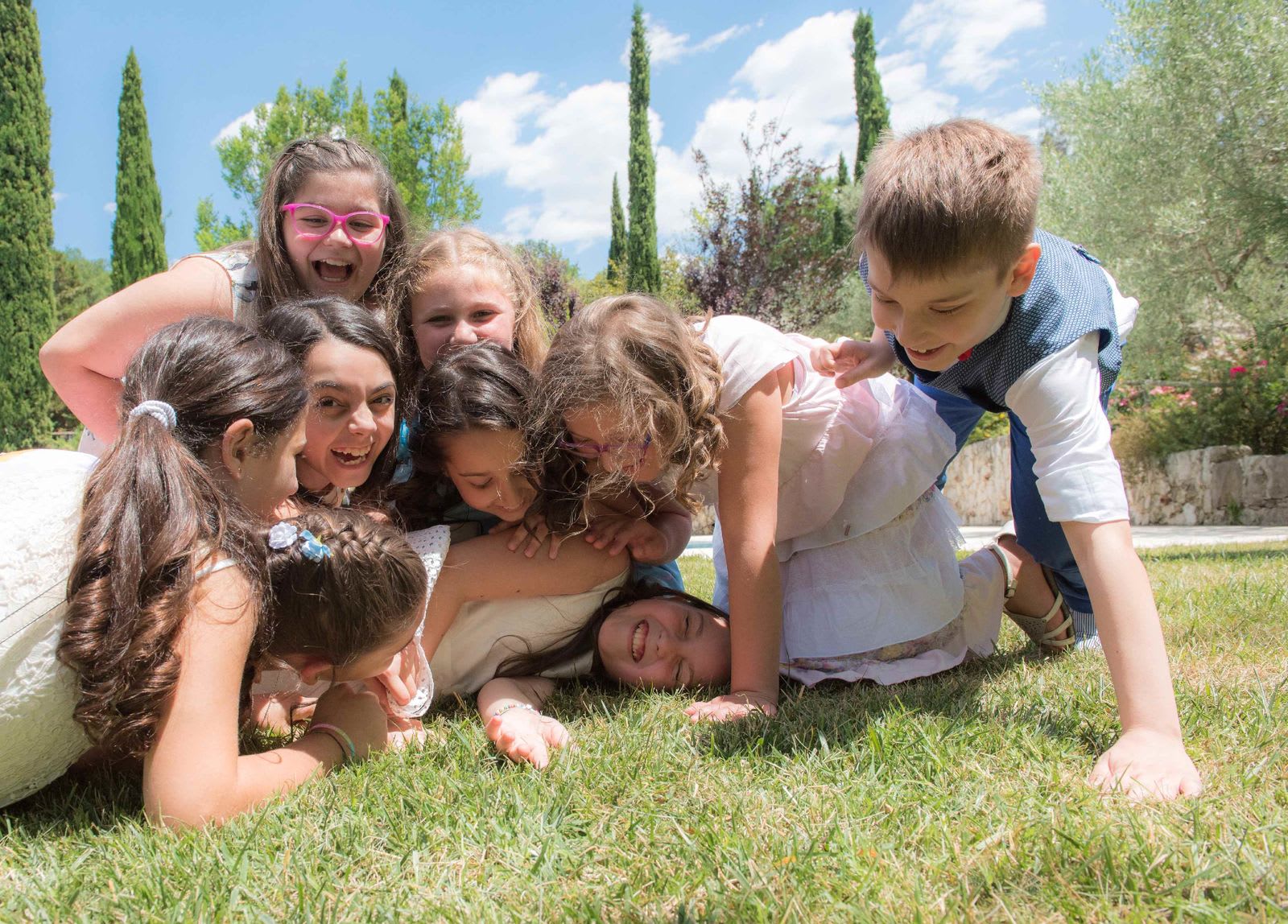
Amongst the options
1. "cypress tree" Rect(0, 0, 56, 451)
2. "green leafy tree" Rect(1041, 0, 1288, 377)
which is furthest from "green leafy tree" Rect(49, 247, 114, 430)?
"green leafy tree" Rect(1041, 0, 1288, 377)

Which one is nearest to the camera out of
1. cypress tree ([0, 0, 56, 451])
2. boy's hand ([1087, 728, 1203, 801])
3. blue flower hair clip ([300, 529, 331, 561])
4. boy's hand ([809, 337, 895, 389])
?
boy's hand ([1087, 728, 1203, 801])

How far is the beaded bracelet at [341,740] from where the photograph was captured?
232cm

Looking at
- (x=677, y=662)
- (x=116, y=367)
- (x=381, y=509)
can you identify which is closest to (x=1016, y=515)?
(x=677, y=662)

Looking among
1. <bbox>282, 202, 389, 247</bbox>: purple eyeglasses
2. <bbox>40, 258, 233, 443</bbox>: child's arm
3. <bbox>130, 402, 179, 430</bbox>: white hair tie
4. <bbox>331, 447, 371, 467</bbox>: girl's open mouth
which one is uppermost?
<bbox>282, 202, 389, 247</bbox>: purple eyeglasses

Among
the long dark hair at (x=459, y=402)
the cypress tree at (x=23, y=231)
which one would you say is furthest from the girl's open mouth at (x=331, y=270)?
the cypress tree at (x=23, y=231)

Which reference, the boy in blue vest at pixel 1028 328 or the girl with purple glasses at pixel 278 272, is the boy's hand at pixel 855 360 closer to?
the boy in blue vest at pixel 1028 328

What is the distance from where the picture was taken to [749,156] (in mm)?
18391

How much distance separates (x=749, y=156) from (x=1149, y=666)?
58.1ft

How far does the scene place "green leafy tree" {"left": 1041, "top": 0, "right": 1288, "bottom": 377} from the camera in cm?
884

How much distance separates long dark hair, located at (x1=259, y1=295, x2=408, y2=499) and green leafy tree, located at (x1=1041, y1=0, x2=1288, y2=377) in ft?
29.5

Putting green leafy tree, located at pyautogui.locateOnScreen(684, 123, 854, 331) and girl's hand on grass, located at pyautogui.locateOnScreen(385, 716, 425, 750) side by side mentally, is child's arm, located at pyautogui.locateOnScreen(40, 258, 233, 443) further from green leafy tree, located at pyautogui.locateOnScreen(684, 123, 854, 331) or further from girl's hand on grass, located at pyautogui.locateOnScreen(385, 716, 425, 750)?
green leafy tree, located at pyautogui.locateOnScreen(684, 123, 854, 331)

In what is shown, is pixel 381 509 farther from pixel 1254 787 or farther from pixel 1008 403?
pixel 1254 787

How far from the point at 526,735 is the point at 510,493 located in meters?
0.88

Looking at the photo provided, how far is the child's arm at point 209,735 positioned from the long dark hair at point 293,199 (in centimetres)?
158
